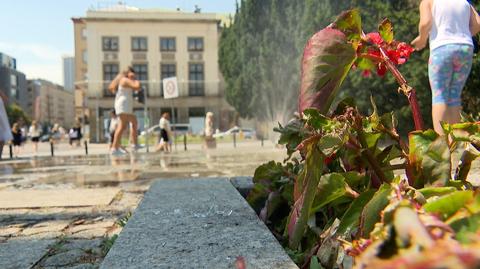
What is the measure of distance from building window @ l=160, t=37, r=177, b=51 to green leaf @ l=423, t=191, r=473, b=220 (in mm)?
51785

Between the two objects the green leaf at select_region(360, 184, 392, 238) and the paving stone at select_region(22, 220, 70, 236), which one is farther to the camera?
the paving stone at select_region(22, 220, 70, 236)

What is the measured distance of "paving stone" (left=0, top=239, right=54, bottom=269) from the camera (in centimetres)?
175

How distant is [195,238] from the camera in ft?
3.85

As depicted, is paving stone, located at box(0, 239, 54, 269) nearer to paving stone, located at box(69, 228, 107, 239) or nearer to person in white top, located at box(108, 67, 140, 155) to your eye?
paving stone, located at box(69, 228, 107, 239)

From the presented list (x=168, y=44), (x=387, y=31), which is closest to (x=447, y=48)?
(x=387, y=31)

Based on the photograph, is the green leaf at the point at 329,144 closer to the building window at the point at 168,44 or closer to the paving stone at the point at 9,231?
the paving stone at the point at 9,231

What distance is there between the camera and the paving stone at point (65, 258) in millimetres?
1800

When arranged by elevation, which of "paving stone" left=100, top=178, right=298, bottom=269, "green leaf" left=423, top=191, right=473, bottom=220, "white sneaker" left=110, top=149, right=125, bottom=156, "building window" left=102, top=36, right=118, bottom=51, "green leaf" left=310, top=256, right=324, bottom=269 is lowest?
"white sneaker" left=110, top=149, right=125, bottom=156

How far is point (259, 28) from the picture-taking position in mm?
24859

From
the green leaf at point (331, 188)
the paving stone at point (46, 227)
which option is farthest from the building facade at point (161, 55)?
the green leaf at point (331, 188)

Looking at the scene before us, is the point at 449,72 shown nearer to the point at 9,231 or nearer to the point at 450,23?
the point at 450,23

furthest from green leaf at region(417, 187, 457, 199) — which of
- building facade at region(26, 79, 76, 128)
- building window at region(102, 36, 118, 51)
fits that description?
building facade at region(26, 79, 76, 128)

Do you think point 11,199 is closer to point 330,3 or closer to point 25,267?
point 25,267

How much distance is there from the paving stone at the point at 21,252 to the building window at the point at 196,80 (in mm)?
48725
